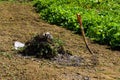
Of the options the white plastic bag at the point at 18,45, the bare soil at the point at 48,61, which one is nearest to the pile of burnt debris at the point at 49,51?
the bare soil at the point at 48,61

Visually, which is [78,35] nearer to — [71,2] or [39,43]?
[39,43]

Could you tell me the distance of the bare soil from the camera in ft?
22.9

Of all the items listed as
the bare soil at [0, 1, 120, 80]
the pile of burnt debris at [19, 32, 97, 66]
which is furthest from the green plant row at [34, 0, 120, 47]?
the pile of burnt debris at [19, 32, 97, 66]

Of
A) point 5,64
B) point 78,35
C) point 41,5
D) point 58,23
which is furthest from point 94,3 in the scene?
point 5,64

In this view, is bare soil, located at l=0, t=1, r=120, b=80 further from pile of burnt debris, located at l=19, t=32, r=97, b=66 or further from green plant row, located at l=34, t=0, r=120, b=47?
green plant row, located at l=34, t=0, r=120, b=47

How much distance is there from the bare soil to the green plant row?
0.30 metres

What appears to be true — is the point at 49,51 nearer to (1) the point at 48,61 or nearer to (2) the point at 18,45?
(1) the point at 48,61

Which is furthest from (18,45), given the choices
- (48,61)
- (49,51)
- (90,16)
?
(90,16)

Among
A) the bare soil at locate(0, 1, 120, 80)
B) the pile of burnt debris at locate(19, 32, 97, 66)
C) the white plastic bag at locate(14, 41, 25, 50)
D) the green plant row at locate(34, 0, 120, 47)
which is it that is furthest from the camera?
the green plant row at locate(34, 0, 120, 47)

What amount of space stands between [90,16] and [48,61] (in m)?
3.86

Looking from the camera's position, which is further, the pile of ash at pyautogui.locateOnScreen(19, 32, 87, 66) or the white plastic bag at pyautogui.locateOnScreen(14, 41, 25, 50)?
the white plastic bag at pyautogui.locateOnScreen(14, 41, 25, 50)

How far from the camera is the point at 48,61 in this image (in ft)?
25.5

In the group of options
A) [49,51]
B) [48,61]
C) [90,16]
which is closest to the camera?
[48,61]

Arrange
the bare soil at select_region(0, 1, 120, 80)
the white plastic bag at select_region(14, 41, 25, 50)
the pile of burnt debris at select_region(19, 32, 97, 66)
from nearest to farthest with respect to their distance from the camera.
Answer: the bare soil at select_region(0, 1, 120, 80) → the pile of burnt debris at select_region(19, 32, 97, 66) → the white plastic bag at select_region(14, 41, 25, 50)
